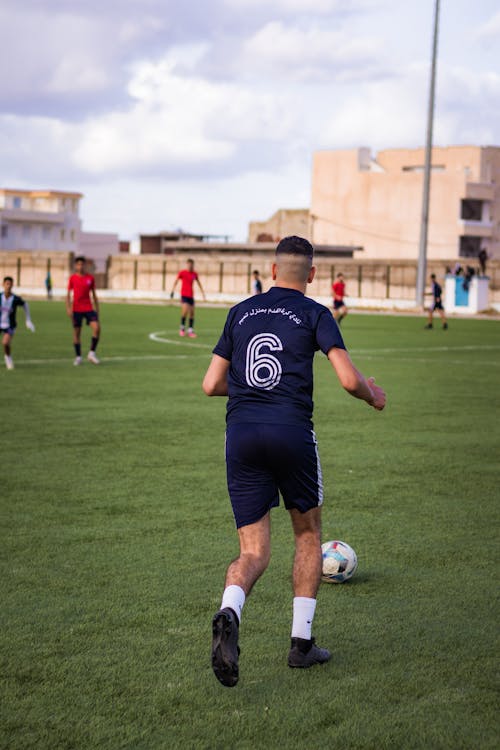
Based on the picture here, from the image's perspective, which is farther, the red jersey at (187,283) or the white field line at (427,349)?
the red jersey at (187,283)

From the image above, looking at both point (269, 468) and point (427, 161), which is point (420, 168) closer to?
point (427, 161)

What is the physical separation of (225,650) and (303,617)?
66cm

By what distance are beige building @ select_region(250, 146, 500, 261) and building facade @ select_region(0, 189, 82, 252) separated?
38582 millimetres

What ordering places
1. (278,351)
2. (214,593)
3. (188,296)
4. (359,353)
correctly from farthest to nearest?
1. (188,296)
2. (359,353)
3. (214,593)
4. (278,351)

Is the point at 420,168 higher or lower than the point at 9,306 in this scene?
higher

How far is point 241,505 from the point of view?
4777 millimetres

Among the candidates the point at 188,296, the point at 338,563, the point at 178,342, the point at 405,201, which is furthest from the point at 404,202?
the point at 338,563

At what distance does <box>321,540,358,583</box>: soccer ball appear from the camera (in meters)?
6.12

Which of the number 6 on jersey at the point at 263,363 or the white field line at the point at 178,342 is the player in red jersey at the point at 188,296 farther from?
the number 6 on jersey at the point at 263,363

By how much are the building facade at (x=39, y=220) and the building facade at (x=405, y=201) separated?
39165 mm

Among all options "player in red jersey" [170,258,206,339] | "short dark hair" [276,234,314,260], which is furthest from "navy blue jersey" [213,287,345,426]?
"player in red jersey" [170,258,206,339]

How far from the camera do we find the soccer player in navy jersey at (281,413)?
4.66 meters

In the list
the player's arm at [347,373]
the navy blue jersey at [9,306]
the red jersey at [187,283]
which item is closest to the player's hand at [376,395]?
the player's arm at [347,373]

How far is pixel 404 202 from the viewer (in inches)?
3477
